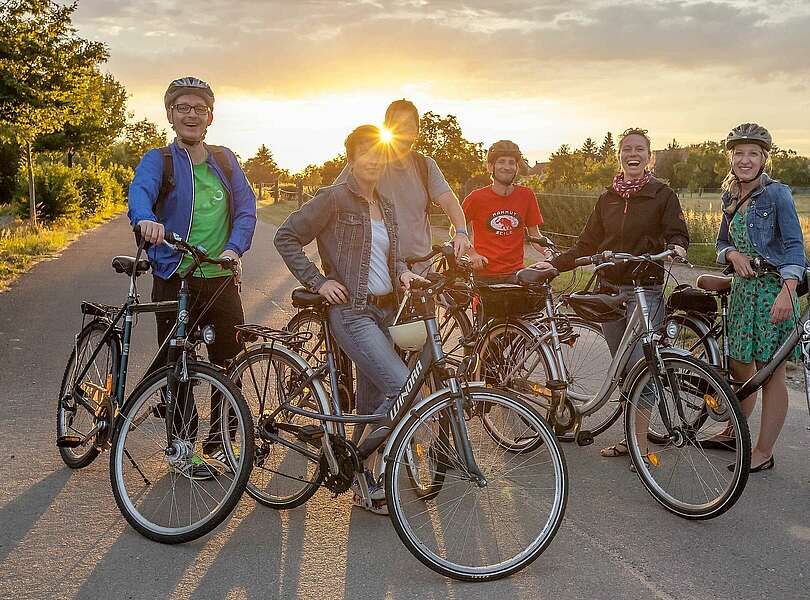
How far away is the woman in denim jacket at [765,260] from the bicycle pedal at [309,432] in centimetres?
256

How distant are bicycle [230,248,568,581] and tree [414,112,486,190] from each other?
2034 centimetres

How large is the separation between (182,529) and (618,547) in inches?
78.5

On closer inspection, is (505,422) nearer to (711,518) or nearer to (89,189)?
(711,518)

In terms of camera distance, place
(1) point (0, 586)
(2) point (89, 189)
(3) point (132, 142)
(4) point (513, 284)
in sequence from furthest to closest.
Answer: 1. (3) point (132, 142)
2. (2) point (89, 189)
3. (4) point (513, 284)
4. (1) point (0, 586)

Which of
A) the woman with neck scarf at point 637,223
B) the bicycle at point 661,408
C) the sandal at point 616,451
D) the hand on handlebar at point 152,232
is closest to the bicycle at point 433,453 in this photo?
the bicycle at point 661,408

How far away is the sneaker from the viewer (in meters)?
4.09

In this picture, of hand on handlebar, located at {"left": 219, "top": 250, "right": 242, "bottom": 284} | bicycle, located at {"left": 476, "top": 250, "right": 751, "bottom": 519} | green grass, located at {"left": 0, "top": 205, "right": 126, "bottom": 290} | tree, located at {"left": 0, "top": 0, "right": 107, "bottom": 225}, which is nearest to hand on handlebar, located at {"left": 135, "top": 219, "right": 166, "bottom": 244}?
hand on handlebar, located at {"left": 219, "top": 250, "right": 242, "bottom": 284}

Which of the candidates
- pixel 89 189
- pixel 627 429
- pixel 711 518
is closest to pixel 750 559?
pixel 711 518

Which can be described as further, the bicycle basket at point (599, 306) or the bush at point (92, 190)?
the bush at point (92, 190)

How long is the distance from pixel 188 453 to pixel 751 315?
322cm

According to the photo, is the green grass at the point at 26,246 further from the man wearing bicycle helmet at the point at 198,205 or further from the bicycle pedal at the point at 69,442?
the man wearing bicycle helmet at the point at 198,205

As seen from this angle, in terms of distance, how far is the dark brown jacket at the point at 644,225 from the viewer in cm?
498

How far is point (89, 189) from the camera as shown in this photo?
31.0 metres

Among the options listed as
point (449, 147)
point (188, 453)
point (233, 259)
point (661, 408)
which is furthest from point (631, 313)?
point (449, 147)
